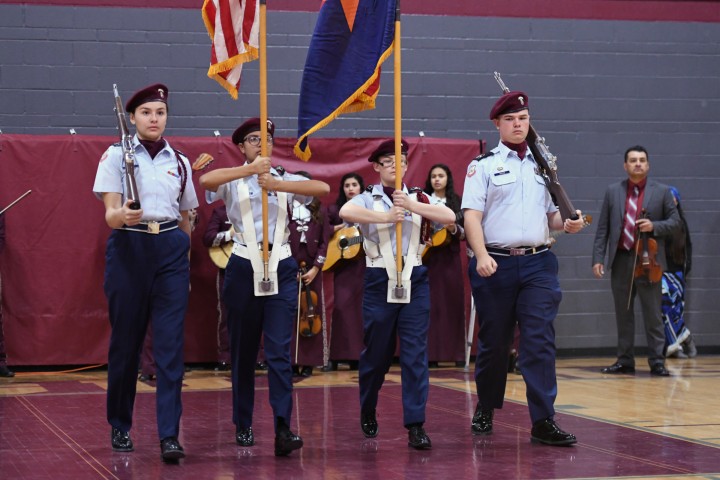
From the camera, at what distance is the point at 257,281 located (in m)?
5.86

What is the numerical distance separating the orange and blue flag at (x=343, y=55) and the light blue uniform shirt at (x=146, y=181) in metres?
0.95

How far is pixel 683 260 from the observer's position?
11.3m

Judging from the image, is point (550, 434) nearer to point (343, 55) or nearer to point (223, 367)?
point (343, 55)

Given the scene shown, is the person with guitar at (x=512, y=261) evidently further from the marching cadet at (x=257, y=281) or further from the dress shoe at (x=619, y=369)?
the dress shoe at (x=619, y=369)

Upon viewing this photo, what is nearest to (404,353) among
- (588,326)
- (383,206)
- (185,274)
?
Answer: (383,206)

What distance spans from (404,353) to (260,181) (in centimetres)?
126

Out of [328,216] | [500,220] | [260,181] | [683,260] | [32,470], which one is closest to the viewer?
[32,470]

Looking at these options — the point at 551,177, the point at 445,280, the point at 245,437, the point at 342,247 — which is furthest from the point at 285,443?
the point at 445,280

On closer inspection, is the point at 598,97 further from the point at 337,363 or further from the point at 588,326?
the point at 337,363

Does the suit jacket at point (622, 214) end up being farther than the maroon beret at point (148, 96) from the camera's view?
Yes

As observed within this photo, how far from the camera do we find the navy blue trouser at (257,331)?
5.83 metres

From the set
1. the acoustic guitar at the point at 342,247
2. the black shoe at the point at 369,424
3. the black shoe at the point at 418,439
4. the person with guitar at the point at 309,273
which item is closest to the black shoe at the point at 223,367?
the person with guitar at the point at 309,273

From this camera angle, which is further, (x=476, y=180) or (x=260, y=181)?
(x=476, y=180)

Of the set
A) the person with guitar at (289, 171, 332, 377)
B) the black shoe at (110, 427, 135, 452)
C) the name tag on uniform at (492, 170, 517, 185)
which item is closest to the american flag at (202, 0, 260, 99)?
the name tag on uniform at (492, 170, 517, 185)
